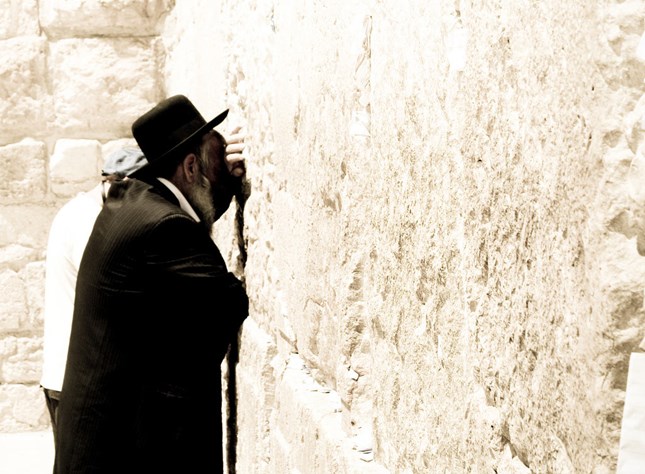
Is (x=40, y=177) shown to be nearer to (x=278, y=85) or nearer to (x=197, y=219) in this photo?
(x=197, y=219)

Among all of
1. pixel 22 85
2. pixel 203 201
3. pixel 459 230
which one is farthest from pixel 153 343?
pixel 22 85

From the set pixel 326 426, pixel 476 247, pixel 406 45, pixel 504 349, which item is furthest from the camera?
pixel 326 426

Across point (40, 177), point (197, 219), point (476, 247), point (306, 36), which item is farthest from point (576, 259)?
point (40, 177)

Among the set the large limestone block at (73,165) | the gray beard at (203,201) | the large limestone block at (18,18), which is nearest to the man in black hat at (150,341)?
the gray beard at (203,201)

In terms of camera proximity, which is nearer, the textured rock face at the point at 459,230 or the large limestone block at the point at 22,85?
the textured rock face at the point at 459,230

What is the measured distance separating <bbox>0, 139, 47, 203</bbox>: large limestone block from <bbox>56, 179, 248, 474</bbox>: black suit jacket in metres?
3.11

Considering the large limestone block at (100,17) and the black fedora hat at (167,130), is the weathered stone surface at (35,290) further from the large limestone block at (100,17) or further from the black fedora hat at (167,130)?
the black fedora hat at (167,130)

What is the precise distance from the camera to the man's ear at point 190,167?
11.1 ft

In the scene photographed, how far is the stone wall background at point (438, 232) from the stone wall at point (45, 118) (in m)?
2.35

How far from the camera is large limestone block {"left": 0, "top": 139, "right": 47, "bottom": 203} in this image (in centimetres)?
614

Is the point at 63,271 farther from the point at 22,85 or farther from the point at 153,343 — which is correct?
the point at 22,85

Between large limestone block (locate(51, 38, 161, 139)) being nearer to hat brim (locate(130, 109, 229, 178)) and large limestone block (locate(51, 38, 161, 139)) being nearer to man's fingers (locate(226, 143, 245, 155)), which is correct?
man's fingers (locate(226, 143, 245, 155))

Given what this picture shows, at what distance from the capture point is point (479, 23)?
1.43 metres

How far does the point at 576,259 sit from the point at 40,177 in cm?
547
